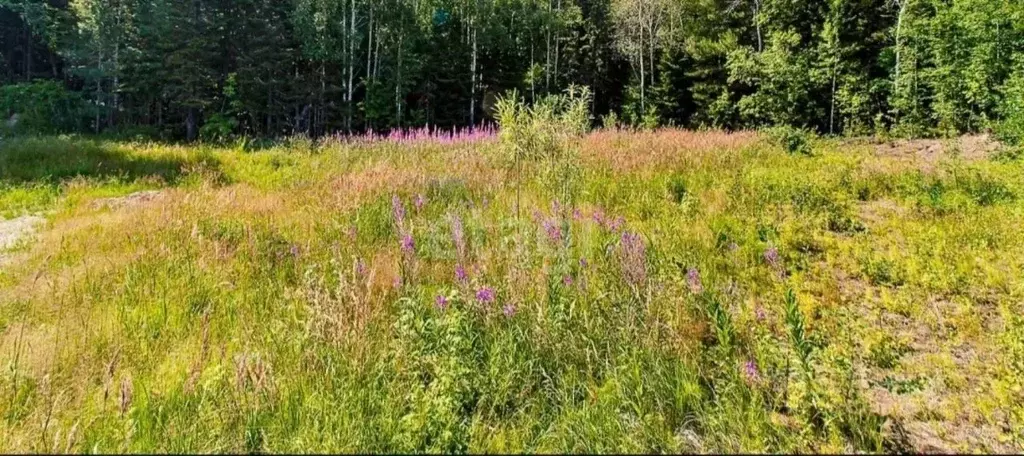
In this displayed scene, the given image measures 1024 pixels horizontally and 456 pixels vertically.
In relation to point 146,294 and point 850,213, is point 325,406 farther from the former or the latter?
point 850,213

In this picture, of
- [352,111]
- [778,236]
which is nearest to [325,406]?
[778,236]

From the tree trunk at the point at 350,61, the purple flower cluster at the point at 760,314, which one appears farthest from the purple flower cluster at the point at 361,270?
the tree trunk at the point at 350,61

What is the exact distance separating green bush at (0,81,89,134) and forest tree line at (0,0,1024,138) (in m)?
0.07

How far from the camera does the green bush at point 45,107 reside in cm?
2095

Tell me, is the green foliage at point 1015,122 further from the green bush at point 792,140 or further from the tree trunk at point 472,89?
the tree trunk at point 472,89

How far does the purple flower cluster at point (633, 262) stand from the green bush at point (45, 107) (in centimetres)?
2669

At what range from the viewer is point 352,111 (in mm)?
24328

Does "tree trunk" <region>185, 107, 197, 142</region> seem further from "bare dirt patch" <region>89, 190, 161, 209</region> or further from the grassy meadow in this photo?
the grassy meadow

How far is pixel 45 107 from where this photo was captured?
69.9 feet

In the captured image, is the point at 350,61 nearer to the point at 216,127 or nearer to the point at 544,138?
the point at 216,127

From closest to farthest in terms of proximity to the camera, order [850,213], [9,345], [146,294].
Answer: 1. [9,345]
2. [146,294]
3. [850,213]

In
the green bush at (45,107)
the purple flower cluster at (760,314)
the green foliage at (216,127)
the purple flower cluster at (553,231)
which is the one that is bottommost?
the purple flower cluster at (760,314)

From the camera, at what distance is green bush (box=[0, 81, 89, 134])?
21.0 metres

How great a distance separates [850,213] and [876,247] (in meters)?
A: 1.15
